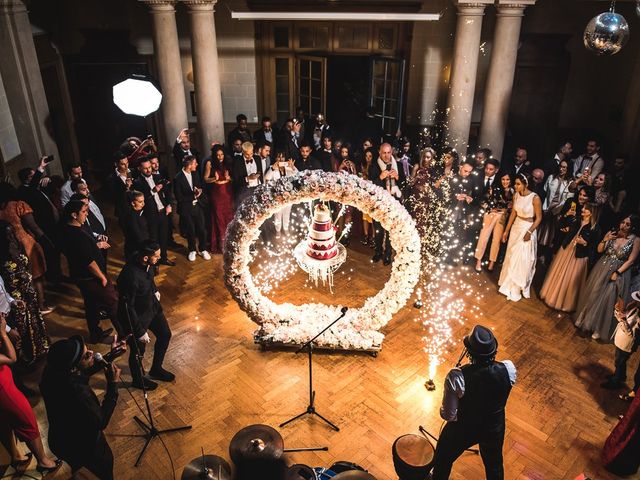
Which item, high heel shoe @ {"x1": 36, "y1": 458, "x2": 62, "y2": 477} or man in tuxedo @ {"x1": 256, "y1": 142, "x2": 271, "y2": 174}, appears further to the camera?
man in tuxedo @ {"x1": 256, "y1": 142, "x2": 271, "y2": 174}

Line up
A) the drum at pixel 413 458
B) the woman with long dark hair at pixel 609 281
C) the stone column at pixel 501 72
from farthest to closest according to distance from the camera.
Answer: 1. the stone column at pixel 501 72
2. the woman with long dark hair at pixel 609 281
3. the drum at pixel 413 458

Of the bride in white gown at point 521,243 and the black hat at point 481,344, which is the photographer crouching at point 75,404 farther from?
the bride in white gown at point 521,243

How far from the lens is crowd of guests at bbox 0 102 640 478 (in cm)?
482

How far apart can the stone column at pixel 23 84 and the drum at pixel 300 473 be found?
23.2ft

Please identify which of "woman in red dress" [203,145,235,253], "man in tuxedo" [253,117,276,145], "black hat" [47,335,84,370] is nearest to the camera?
"black hat" [47,335,84,370]

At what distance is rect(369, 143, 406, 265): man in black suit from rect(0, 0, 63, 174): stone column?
5.65 m

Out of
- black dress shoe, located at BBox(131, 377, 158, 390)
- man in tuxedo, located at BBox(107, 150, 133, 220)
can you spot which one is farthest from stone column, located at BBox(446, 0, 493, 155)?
black dress shoe, located at BBox(131, 377, 158, 390)

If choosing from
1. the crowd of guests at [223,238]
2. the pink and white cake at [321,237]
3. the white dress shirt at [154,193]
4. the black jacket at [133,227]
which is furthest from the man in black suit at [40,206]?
the pink and white cake at [321,237]

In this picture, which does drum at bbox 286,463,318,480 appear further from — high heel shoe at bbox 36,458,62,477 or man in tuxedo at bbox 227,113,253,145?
man in tuxedo at bbox 227,113,253,145

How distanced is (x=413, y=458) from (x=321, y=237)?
2149 millimetres

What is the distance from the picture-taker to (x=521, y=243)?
7.06 m

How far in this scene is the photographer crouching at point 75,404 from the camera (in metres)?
3.74

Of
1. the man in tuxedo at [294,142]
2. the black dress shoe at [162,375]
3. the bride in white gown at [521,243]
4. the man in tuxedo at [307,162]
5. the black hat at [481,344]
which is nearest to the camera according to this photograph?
the black hat at [481,344]

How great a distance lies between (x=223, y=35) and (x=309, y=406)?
8490 millimetres
